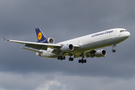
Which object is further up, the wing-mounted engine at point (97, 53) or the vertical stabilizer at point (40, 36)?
the vertical stabilizer at point (40, 36)

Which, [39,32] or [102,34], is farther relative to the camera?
[39,32]

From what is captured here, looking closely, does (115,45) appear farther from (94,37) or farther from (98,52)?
(98,52)

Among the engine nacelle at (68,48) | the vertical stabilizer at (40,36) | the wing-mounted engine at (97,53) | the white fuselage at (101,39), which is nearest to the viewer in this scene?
the white fuselage at (101,39)

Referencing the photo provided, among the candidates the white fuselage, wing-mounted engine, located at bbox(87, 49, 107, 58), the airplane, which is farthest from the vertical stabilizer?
wing-mounted engine, located at bbox(87, 49, 107, 58)

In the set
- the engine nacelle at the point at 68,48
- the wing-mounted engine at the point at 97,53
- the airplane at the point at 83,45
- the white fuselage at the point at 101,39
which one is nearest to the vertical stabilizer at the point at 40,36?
the airplane at the point at 83,45

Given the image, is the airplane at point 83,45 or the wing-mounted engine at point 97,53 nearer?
the airplane at point 83,45

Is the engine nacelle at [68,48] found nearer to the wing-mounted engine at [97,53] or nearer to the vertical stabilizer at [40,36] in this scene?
the wing-mounted engine at [97,53]

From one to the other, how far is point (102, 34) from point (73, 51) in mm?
8255

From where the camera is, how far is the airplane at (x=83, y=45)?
2121 inches

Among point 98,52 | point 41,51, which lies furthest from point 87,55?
point 41,51

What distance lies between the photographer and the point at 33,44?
58.6 meters

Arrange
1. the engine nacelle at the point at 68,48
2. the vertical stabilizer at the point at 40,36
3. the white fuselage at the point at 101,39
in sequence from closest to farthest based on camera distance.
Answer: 1. the white fuselage at the point at 101,39
2. the engine nacelle at the point at 68,48
3. the vertical stabilizer at the point at 40,36

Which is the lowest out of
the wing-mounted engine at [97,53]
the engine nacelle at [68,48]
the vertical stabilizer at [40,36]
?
the engine nacelle at [68,48]

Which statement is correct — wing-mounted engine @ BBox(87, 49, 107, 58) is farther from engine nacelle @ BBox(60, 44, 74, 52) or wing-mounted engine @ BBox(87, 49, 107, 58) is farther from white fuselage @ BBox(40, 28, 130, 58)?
engine nacelle @ BBox(60, 44, 74, 52)
